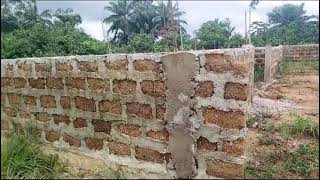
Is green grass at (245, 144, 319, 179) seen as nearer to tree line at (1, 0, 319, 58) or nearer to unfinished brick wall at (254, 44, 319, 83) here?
tree line at (1, 0, 319, 58)

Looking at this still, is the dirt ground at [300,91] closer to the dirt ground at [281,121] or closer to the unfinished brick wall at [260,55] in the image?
the dirt ground at [281,121]

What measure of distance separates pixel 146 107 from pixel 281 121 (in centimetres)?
312

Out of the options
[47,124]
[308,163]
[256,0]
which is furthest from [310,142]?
[256,0]

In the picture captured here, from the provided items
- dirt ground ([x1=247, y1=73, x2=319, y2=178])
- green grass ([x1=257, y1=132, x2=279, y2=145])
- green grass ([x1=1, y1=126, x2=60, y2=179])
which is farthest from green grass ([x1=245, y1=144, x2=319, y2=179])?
green grass ([x1=1, y1=126, x2=60, y2=179])

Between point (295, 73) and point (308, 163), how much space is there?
6614 mm

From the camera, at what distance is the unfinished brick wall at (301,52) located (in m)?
9.88

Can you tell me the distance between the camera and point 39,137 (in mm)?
2914

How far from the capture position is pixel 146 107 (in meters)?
2.38

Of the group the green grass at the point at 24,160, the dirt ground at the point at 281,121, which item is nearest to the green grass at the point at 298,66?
the dirt ground at the point at 281,121

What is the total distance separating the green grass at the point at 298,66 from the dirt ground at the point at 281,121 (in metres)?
0.33

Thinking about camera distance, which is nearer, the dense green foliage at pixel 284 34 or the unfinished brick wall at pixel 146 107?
the unfinished brick wall at pixel 146 107

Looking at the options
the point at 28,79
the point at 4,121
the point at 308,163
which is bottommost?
the point at 308,163

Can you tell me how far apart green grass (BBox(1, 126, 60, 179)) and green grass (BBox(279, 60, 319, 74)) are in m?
7.63

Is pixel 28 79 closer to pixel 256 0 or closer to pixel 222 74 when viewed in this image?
pixel 222 74
